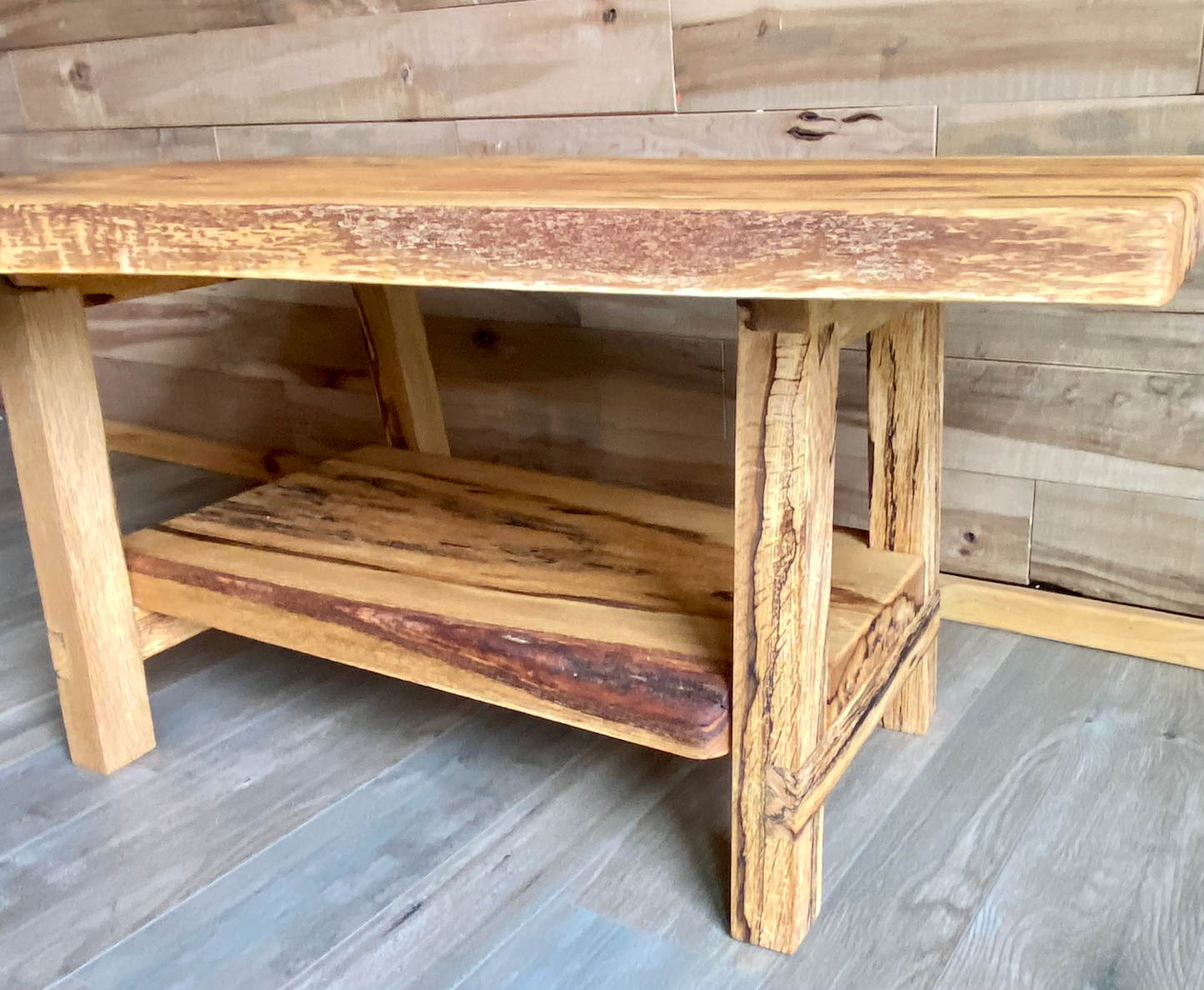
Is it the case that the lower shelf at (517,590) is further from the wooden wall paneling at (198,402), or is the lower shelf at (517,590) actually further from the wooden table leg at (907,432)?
the wooden wall paneling at (198,402)

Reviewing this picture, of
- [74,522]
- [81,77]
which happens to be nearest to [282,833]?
[74,522]

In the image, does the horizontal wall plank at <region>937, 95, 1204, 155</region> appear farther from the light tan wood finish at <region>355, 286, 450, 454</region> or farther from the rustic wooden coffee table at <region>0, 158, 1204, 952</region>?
the light tan wood finish at <region>355, 286, 450, 454</region>

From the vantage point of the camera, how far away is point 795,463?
67 centimetres

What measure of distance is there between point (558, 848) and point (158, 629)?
453 mm

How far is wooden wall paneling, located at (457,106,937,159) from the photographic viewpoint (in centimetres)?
113

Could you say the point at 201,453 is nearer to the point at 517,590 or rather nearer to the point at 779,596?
the point at 517,590

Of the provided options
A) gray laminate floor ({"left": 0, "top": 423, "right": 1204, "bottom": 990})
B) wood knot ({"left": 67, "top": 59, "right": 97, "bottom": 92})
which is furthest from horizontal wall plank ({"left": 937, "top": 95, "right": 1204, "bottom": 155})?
wood knot ({"left": 67, "top": 59, "right": 97, "bottom": 92})

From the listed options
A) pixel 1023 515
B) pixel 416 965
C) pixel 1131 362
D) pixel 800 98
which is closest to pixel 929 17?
pixel 800 98

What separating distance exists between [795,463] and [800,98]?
2.14 feet

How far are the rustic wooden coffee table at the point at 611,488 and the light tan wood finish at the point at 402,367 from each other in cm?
3

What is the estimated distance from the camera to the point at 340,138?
1511 millimetres

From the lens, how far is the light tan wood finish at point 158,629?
3.46 ft

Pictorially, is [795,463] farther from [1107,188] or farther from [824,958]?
[824,958]

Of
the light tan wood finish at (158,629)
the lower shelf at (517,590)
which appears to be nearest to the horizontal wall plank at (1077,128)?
the lower shelf at (517,590)
